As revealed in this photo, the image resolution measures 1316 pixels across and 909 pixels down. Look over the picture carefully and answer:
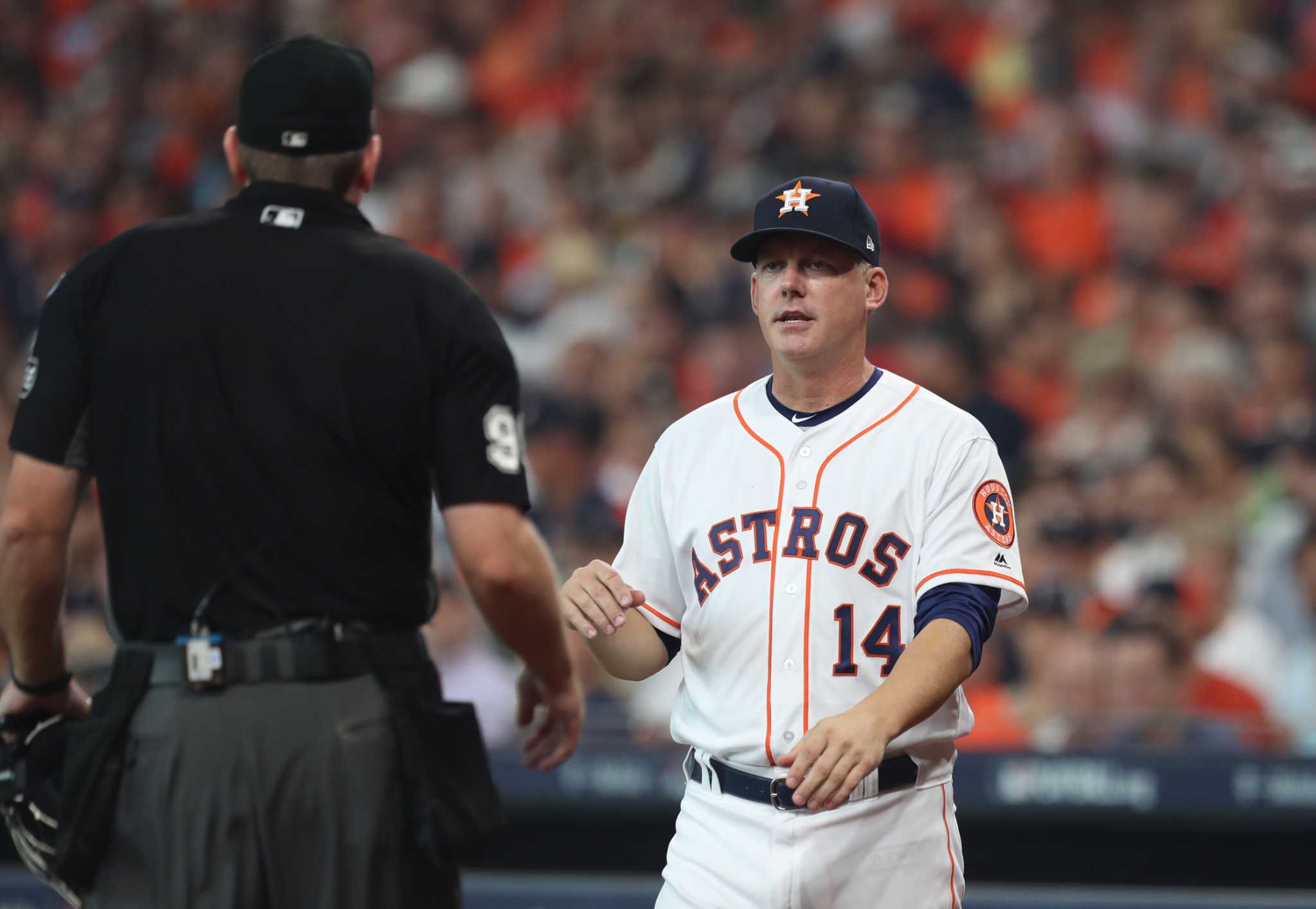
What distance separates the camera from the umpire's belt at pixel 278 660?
2514 mm

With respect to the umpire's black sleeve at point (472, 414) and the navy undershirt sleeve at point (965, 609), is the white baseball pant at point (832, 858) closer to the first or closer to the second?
the navy undershirt sleeve at point (965, 609)

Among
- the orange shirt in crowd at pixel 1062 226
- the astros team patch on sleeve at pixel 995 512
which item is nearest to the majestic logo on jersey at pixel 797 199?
the astros team patch on sleeve at pixel 995 512

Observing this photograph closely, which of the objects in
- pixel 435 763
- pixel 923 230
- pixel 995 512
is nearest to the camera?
pixel 435 763

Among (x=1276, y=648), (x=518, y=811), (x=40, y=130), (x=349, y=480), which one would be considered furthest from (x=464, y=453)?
(x=40, y=130)

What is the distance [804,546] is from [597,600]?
39cm

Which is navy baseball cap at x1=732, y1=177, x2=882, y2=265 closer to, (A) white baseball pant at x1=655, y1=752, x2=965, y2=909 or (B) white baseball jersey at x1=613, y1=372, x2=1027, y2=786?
(B) white baseball jersey at x1=613, y1=372, x2=1027, y2=786

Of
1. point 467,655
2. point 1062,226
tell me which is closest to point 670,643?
point 467,655

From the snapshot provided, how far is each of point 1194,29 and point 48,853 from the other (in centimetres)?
739

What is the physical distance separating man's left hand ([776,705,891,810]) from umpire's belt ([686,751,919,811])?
0.28m

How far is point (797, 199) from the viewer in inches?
119

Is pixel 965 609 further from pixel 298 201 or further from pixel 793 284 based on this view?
pixel 298 201

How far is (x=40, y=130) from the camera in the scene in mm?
9648

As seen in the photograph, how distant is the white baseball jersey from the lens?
2883 mm

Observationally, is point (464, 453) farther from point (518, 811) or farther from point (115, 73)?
point (115, 73)
